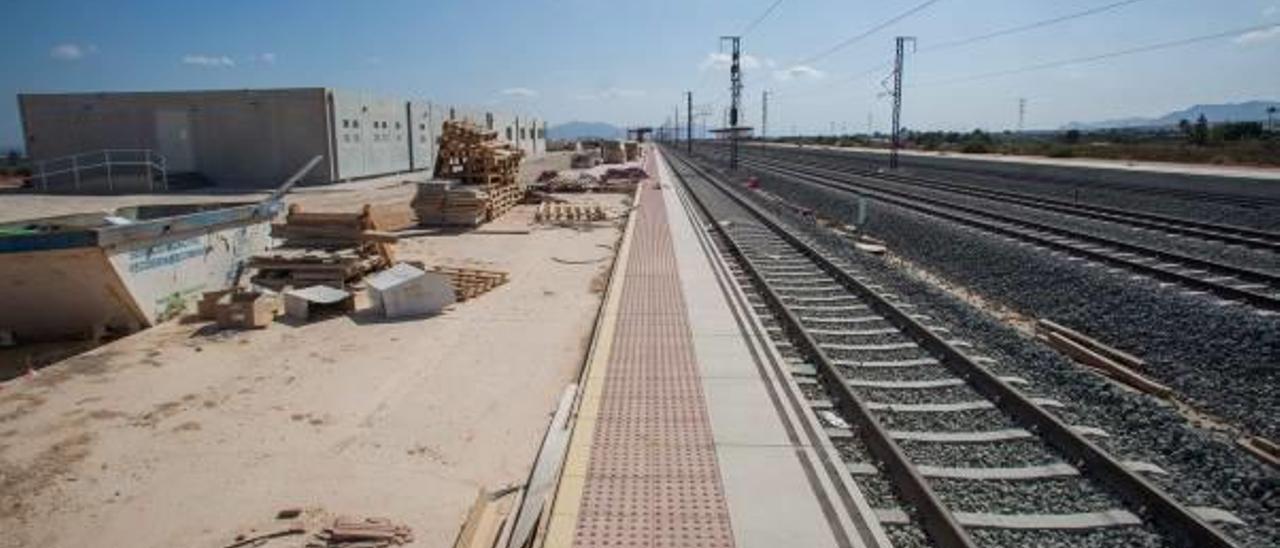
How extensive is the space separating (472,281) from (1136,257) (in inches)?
479

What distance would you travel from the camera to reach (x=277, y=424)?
7551mm

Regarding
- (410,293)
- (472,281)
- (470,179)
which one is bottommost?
(472,281)

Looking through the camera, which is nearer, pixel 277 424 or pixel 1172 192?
pixel 277 424

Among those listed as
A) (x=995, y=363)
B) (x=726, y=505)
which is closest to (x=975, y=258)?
(x=995, y=363)

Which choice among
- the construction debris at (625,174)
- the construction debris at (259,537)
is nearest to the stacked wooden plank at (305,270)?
the construction debris at (259,537)

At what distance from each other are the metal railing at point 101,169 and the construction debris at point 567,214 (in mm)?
17451

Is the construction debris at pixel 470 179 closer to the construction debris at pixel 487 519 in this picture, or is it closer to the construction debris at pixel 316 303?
the construction debris at pixel 316 303

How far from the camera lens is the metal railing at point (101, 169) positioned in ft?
110

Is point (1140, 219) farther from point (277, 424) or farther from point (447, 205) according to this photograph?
point (277, 424)

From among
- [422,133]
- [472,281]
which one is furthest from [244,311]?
[422,133]

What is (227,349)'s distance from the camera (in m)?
10.3

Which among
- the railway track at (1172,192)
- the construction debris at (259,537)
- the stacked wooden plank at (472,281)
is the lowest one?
the construction debris at (259,537)

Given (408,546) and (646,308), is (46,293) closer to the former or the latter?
(646,308)

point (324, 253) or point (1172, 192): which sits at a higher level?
point (1172, 192)
